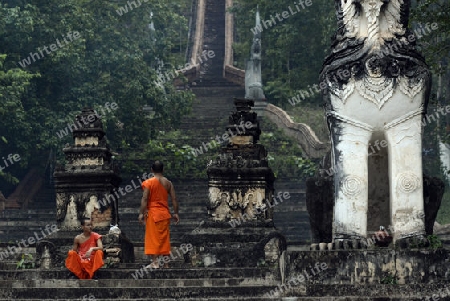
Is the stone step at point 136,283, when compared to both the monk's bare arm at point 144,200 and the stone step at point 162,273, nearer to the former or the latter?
the stone step at point 162,273

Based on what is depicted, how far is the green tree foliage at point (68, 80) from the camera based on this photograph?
92.3 ft

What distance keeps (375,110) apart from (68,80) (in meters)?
18.5

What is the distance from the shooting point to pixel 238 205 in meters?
Answer: 16.9

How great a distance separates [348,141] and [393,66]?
2.89 ft

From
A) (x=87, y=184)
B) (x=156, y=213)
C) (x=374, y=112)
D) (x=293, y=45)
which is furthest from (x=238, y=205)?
(x=293, y=45)

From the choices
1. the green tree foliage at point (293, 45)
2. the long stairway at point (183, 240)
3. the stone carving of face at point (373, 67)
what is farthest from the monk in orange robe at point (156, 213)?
the green tree foliage at point (293, 45)

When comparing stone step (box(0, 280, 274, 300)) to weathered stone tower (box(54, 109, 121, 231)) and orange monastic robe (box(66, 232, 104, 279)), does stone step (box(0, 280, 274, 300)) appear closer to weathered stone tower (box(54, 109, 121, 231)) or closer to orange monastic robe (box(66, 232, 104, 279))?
orange monastic robe (box(66, 232, 104, 279))

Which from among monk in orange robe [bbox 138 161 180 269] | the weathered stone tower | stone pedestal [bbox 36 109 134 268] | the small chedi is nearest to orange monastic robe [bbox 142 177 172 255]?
monk in orange robe [bbox 138 161 180 269]

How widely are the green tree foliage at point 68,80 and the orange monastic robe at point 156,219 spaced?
1242 cm

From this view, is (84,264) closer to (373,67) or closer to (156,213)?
(156,213)

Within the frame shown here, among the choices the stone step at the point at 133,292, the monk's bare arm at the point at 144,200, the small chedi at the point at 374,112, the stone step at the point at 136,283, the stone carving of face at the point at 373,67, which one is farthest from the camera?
the monk's bare arm at the point at 144,200

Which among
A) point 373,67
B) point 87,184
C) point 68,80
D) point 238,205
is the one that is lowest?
point 238,205

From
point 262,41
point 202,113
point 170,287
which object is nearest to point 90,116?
point 170,287

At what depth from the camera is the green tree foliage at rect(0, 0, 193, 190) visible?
28141mm
